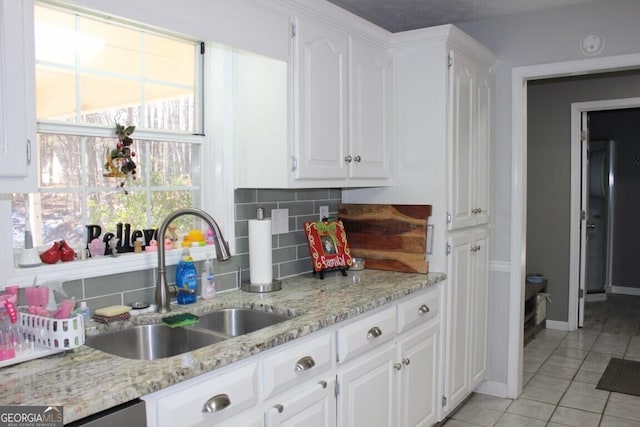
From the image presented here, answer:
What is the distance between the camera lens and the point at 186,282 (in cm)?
225

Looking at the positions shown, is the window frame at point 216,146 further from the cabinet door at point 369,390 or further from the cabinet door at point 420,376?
the cabinet door at point 420,376

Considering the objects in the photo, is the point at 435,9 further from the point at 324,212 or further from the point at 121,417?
the point at 121,417

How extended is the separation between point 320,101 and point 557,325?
12.8 feet

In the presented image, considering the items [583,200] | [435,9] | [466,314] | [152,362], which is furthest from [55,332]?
[583,200]

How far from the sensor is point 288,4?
7.71ft

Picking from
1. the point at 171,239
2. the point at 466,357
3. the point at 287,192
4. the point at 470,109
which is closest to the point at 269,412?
the point at 171,239

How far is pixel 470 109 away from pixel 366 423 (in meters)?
1.89

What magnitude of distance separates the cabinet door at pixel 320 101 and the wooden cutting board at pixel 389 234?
50 cm

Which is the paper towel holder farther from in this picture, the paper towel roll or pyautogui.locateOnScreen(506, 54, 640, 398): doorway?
pyautogui.locateOnScreen(506, 54, 640, 398): doorway

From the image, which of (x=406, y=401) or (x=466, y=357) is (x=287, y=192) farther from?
(x=466, y=357)

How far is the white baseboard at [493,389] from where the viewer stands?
3668mm

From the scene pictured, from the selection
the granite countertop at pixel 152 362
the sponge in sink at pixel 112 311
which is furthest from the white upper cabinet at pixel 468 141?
the sponge in sink at pixel 112 311

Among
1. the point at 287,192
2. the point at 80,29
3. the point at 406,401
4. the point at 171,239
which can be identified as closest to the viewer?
the point at 80,29

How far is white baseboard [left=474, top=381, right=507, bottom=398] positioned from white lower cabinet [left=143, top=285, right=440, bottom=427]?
2.74ft
